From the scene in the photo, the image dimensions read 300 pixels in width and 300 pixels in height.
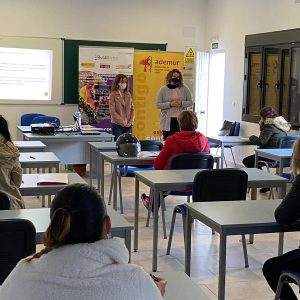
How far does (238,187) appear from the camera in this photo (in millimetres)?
4004

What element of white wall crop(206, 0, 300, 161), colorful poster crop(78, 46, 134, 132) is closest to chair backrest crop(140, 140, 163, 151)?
white wall crop(206, 0, 300, 161)

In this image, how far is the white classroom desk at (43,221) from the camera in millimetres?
2695

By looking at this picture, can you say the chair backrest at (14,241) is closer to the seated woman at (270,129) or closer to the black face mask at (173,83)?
the seated woman at (270,129)

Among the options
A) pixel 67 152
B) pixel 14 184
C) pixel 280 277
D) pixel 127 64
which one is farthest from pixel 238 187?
pixel 127 64

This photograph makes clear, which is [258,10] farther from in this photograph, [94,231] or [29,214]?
[94,231]

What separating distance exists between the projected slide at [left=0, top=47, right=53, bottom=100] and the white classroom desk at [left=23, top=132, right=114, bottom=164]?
2.67 meters

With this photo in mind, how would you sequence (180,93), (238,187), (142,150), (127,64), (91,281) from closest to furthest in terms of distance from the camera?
1. (91,281)
2. (238,187)
3. (142,150)
4. (180,93)
5. (127,64)

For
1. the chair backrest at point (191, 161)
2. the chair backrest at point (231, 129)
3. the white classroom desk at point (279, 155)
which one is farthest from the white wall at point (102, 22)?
the chair backrest at point (191, 161)

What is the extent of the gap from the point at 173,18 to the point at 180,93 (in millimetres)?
3189

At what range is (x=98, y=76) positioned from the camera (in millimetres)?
9930

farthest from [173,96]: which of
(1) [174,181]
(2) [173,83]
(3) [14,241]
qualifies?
(3) [14,241]

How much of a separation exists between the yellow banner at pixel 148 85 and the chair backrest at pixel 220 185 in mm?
6376

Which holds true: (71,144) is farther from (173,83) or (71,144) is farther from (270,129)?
(270,129)

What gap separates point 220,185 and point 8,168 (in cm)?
151
